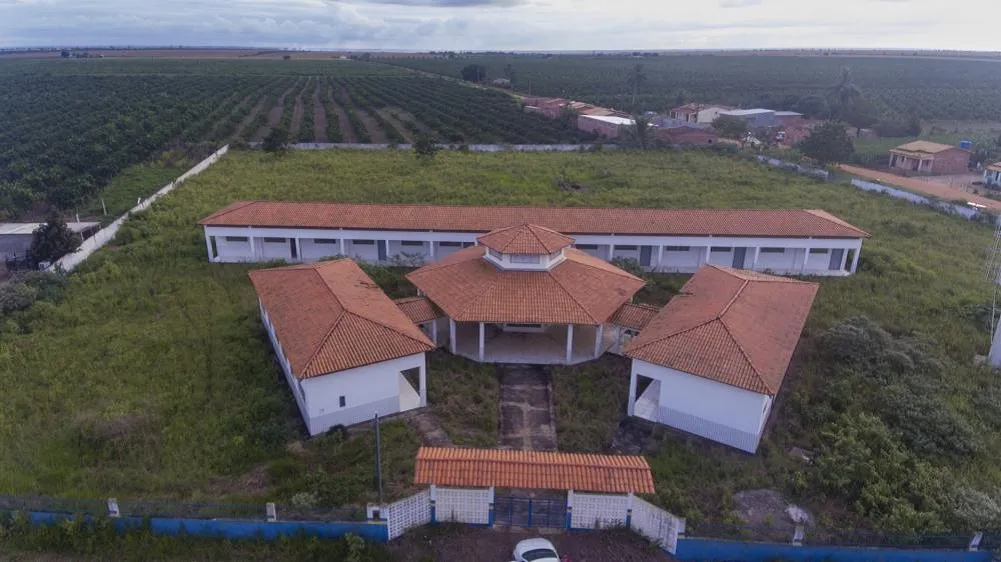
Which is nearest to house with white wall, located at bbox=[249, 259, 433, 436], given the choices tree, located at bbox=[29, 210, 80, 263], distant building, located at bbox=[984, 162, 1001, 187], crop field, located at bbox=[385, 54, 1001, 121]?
tree, located at bbox=[29, 210, 80, 263]

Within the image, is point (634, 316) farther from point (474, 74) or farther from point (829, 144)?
point (474, 74)

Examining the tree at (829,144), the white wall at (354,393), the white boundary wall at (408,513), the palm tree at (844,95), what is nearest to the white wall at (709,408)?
the white wall at (354,393)

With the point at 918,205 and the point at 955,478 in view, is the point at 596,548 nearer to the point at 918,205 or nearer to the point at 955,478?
the point at 955,478

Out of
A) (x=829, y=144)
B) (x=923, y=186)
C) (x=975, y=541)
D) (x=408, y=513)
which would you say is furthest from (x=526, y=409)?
(x=829, y=144)

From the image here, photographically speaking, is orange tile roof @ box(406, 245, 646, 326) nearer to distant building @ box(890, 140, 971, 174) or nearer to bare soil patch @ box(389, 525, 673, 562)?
bare soil patch @ box(389, 525, 673, 562)

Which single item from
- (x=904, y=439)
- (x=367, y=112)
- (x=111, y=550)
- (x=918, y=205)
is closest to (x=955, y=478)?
(x=904, y=439)
